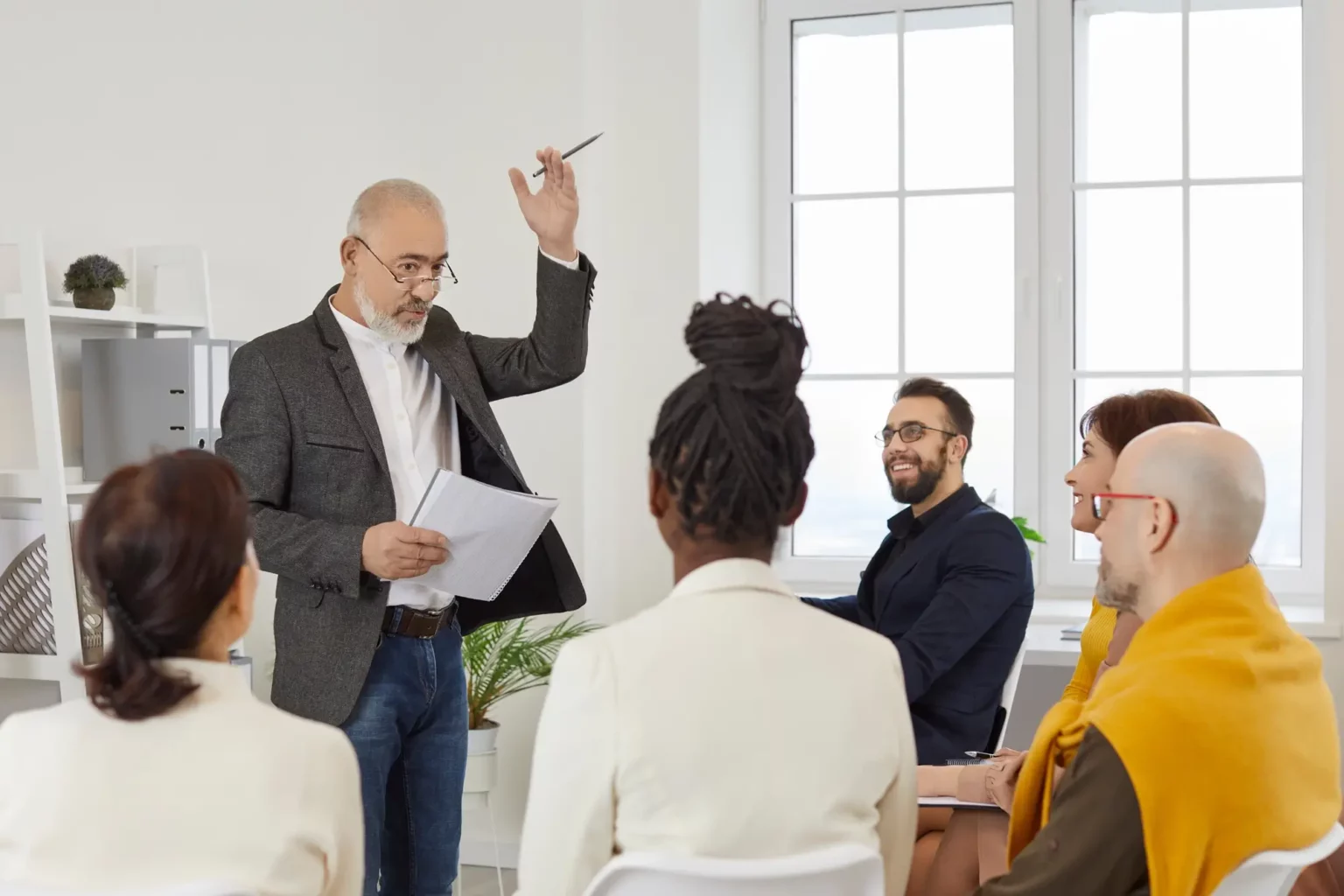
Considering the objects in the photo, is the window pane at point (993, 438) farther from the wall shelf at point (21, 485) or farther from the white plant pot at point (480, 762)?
the wall shelf at point (21, 485)

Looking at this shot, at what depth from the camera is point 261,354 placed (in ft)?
7.38

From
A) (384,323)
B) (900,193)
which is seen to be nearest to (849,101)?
(900,193)

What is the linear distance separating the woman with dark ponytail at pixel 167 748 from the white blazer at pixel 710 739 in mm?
231

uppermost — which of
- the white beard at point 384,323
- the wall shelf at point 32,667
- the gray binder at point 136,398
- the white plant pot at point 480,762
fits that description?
the white beard at point 384,323

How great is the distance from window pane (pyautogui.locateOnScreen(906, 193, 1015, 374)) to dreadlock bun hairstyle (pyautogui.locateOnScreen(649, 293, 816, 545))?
303 cm

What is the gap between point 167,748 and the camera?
4.03 ft

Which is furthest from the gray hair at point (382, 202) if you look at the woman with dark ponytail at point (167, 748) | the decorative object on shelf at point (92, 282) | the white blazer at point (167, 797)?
the white blazer at point (167, 797)

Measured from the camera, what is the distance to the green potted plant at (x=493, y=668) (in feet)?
11.6

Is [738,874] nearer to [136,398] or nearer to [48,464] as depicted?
[48,464]

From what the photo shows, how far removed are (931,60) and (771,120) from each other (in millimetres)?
549

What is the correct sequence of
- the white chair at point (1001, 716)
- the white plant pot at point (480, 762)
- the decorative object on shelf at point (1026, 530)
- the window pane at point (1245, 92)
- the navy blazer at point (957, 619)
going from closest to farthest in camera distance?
1. the navy blazer at point (957, 619)
2. the white chair at point (1001, 716)
3. the white plant pot at point (480, 762)
4. the decorative object on shelf at point (1026, 530)
5. the window pane at point (1245, 92)

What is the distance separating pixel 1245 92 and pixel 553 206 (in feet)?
8.89

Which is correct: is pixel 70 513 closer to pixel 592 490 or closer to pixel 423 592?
pixel 423 592

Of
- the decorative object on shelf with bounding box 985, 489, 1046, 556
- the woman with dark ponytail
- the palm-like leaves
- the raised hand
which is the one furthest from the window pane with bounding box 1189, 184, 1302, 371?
the woman with dark ponytail
